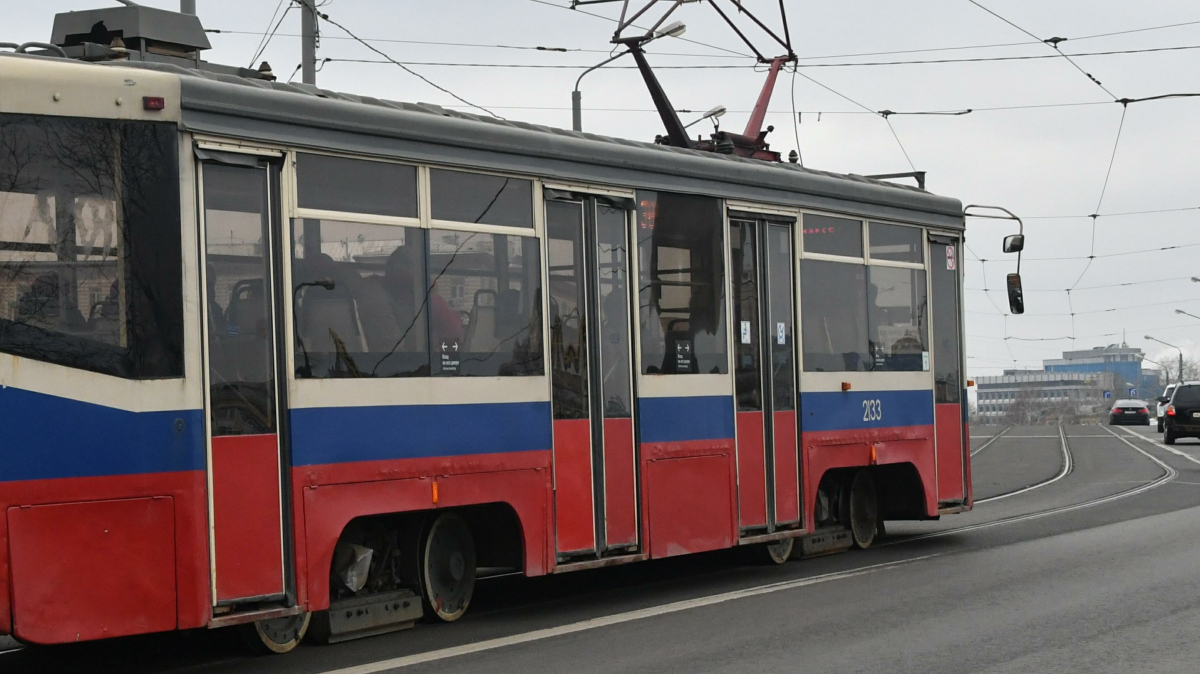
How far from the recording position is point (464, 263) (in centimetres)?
910

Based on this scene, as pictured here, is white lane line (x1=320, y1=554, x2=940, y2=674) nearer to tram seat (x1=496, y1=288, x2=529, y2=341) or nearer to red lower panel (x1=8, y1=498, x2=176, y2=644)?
red lower panel (x1=8, y1=498, x2=176, y2=644)

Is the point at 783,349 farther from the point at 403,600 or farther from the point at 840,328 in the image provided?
the point at 403,600

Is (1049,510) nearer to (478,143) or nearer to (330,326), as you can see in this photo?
(478,143)

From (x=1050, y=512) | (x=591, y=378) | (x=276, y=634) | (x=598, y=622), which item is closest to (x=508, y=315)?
(x=591, y=378)

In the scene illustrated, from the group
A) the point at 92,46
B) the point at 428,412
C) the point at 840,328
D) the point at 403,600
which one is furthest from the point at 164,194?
the point at 840,328

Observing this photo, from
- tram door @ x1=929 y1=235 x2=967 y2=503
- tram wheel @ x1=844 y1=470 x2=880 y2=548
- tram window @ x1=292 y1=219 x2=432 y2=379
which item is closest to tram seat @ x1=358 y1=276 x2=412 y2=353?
tram window @ x1=292 y1=219 x2=432 y2=379

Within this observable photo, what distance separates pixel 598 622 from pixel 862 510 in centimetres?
484

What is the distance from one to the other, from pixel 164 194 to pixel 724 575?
6.16m

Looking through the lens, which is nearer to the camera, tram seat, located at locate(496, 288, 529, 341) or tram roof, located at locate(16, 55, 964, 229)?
tram roof, located at locate(16, 55, 964, 229)

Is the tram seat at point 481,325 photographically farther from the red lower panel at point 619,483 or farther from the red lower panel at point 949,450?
the red lower panel at point 949,450

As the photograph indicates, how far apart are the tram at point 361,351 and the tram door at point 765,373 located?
3 cm

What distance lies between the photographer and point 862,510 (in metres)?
13.5

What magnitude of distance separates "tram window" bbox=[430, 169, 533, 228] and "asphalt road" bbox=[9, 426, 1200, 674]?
2607 millimetres

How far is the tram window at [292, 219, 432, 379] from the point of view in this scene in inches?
321
